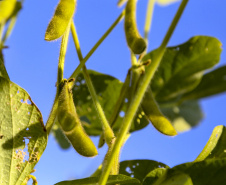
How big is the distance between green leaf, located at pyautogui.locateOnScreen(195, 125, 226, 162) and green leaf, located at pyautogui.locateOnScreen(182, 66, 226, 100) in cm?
66

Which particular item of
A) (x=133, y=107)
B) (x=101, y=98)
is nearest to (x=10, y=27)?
(x=101, y=98)

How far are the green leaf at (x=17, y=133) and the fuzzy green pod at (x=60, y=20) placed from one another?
137mm

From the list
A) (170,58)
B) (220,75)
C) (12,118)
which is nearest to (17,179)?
(12,118)

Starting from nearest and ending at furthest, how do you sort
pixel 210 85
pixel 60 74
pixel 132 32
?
pixel 60 74 < pixel 132 32 < pixel 210 85

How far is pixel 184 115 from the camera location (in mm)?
1696

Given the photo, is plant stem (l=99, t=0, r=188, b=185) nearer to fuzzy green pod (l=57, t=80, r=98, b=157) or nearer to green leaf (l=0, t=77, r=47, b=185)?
fuzzy green pod (l=57, t=80, r=98, b=157)

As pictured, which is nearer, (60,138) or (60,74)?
(60,74)

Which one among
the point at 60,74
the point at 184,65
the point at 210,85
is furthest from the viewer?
the point at 210,85

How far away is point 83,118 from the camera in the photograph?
147 centimetres

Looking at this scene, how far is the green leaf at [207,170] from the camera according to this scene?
0.79 metres

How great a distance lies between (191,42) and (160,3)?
40cm

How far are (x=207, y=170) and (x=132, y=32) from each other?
1.27 ft

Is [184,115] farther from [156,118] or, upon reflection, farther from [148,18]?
[156,118]

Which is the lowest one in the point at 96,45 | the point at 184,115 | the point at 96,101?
the point at 184,115
